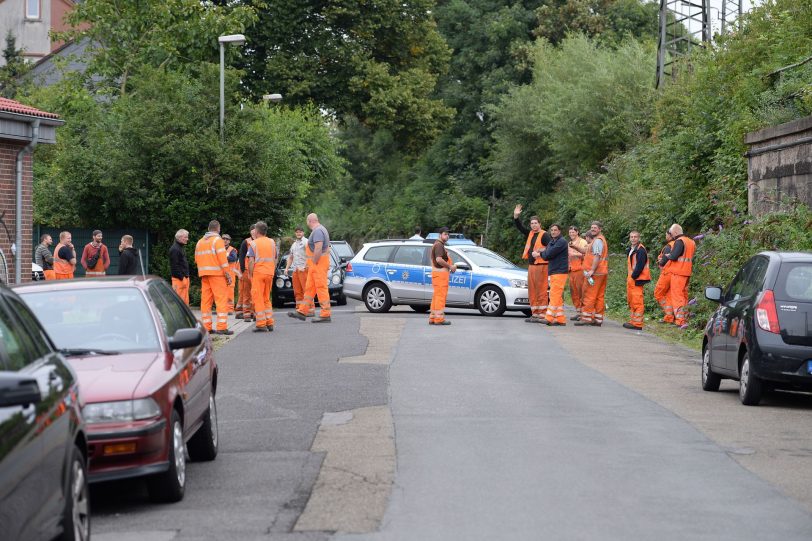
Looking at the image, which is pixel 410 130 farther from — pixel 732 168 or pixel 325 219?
pixel 325 219

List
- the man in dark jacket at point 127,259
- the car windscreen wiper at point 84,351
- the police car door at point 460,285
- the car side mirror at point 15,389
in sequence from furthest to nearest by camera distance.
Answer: the police car door at point 460,285 < the man in dark jacket at point 127,259 < the car windscreen wiper at point 84,351 < the car side mirror at point 15,389

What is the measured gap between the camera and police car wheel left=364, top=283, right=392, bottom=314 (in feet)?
87.2

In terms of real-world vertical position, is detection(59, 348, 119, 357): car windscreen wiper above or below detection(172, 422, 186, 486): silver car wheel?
above

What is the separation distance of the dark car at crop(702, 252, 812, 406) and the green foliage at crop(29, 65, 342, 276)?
2009 cm

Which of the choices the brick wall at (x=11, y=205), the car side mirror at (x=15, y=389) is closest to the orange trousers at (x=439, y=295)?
the brick wall at (x=11, y=205)

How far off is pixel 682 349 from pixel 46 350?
14.4 metres

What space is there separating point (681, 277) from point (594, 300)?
1652 mm

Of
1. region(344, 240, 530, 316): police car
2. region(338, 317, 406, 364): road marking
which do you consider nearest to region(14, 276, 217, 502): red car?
region(338, 317, 406, 364): road marking

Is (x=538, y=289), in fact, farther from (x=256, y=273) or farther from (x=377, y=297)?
(x=256, y=273)

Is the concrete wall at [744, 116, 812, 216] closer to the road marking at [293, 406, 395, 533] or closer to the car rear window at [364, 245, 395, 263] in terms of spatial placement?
the car rear window at [364, 245, 395, 263]

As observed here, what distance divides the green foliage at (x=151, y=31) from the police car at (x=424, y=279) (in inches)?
579

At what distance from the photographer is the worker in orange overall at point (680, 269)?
74.6ft

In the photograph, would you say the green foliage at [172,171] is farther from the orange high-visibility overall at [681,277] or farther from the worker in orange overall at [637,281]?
the orange high-visibility overall at [681,277]

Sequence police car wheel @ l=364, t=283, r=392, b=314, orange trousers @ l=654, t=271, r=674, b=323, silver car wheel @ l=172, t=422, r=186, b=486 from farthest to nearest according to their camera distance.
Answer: police car wheel @ l=364, t=283, r=392, b=314, orange trousers @ l=654, t=271, r=674, b=323, silver car wheel @ l=172, t=422, r=186, b=486
